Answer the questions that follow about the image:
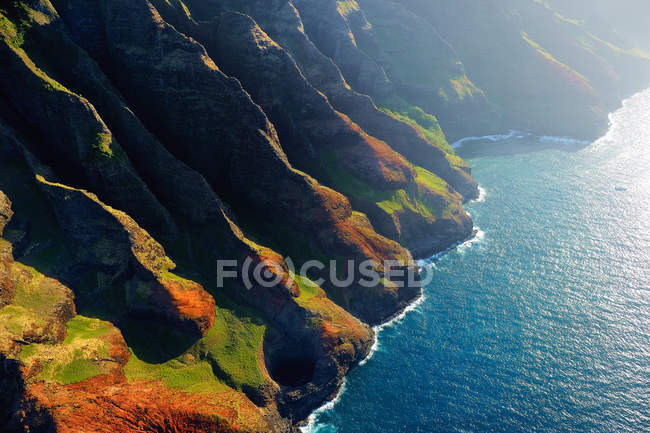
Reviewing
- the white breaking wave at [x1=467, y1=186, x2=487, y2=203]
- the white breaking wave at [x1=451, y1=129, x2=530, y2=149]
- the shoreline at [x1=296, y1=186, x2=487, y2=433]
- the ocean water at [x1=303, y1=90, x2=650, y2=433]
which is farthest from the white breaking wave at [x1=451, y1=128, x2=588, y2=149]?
the shoreline at [x1=296, y1=186, x2=487, y2=433]

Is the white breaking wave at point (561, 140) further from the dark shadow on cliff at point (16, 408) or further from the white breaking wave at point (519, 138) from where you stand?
the dark shadow on cliff at point (16, 408)

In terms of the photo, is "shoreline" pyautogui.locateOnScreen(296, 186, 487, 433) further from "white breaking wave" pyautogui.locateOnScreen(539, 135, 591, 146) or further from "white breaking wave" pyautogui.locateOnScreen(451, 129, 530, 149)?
"white breaking wave" pyautogui.locateOnScreen(539, 135, 591, 146)

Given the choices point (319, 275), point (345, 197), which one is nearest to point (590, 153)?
point (345, 197)

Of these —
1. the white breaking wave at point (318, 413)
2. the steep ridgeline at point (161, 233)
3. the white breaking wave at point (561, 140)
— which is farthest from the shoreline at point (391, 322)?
the white breaking wave at point (561, 140)

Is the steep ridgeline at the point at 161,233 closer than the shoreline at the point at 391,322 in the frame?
Yes

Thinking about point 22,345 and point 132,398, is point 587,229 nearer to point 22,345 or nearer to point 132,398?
point 132,398

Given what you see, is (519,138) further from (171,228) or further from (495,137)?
(171,228)
